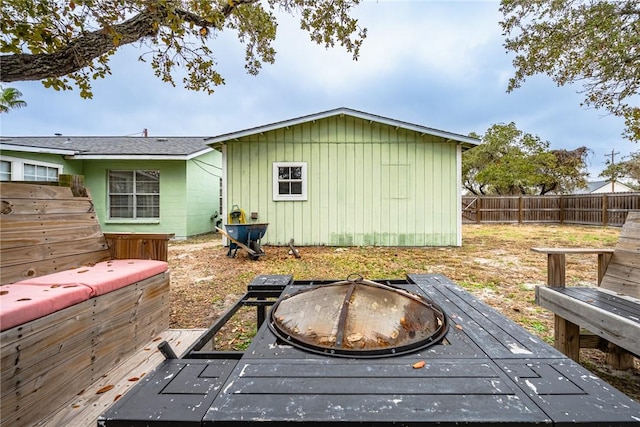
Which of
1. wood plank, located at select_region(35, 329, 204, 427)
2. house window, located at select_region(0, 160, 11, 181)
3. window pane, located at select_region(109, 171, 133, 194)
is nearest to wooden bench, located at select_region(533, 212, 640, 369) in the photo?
wood plank, located at select_region(35, 329, 204, 427)

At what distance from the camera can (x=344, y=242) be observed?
778 centimetres

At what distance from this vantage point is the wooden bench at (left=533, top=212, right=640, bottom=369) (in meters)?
1.69

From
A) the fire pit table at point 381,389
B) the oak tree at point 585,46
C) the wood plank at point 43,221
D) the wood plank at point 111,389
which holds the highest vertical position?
the oak tree at point 585,46

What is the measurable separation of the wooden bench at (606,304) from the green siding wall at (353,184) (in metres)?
5.18

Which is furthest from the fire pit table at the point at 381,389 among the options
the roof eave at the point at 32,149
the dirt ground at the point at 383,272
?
the roof eave at the point at 32,149

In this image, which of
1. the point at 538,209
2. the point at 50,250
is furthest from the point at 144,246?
the point at 538,209

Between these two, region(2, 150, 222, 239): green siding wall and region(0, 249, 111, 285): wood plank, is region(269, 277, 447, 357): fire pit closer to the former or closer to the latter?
region(0, 249, 111, 285): wood plank

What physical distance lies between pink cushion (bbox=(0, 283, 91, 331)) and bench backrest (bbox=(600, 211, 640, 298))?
3.87 metres

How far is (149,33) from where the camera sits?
13.1ft

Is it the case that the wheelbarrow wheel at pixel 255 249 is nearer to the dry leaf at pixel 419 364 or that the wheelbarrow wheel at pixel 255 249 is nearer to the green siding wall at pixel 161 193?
the green siding wall at pixel 161 193

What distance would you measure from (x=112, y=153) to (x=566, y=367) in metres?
11.0

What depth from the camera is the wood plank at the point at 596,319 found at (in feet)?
5.12

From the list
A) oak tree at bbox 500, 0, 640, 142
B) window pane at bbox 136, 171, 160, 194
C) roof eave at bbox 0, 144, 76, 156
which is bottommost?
window pane at bbox 136, 171, 160, 194

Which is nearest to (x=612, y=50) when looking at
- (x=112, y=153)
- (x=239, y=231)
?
(x=239, y=231)
